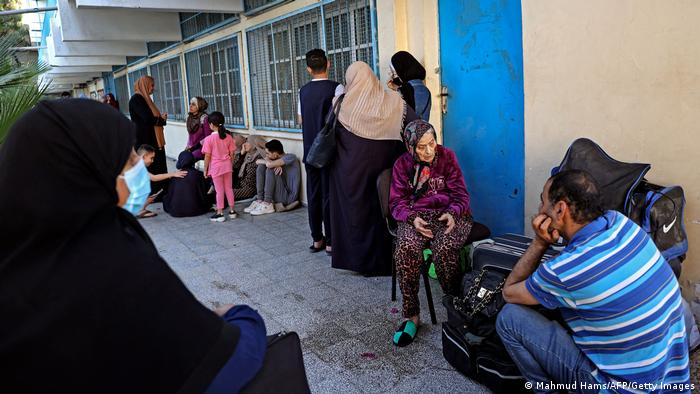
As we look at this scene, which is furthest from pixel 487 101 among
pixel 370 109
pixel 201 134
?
pixel 201 134

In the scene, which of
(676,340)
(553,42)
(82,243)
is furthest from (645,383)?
(553,42)

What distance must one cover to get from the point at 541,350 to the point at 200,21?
8.53m

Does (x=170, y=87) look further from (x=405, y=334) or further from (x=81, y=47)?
(x=405, y=334)

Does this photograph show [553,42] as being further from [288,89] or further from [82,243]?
[288,89]

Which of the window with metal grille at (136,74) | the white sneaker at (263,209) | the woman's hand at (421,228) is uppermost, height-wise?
the window with metal grille at (136,74)

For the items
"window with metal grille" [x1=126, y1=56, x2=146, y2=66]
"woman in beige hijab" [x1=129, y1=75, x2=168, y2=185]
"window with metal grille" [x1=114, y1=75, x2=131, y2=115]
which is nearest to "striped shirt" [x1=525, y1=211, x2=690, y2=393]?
"woman in beige hijab" [x1=129, y1=75, x2=168, y2=185]

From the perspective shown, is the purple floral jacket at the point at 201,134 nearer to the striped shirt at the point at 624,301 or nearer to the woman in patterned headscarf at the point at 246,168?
the woman in patterned headscarf at the point at 246,168

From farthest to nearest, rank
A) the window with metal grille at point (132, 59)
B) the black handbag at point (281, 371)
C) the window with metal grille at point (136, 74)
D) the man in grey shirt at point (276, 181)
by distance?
the window with metal grille at point (132, 59), the window with metal grille at point (136, 74), the man in grey shirt at point (276, 181), the black handbag at point (281, 371)

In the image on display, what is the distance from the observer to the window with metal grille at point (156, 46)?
11053 millimetres

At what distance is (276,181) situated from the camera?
22.0 ft

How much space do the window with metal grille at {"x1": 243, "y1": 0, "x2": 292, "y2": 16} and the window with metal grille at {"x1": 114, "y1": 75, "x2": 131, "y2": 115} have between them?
10.4 meters

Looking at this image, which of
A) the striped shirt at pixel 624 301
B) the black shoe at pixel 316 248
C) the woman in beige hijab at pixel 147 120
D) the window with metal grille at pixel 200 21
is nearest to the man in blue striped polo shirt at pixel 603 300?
the striped shirt at pixel 624 301

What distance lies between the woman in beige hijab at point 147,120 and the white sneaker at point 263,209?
1477 mm

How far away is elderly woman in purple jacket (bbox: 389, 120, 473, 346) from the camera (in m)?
3.16
